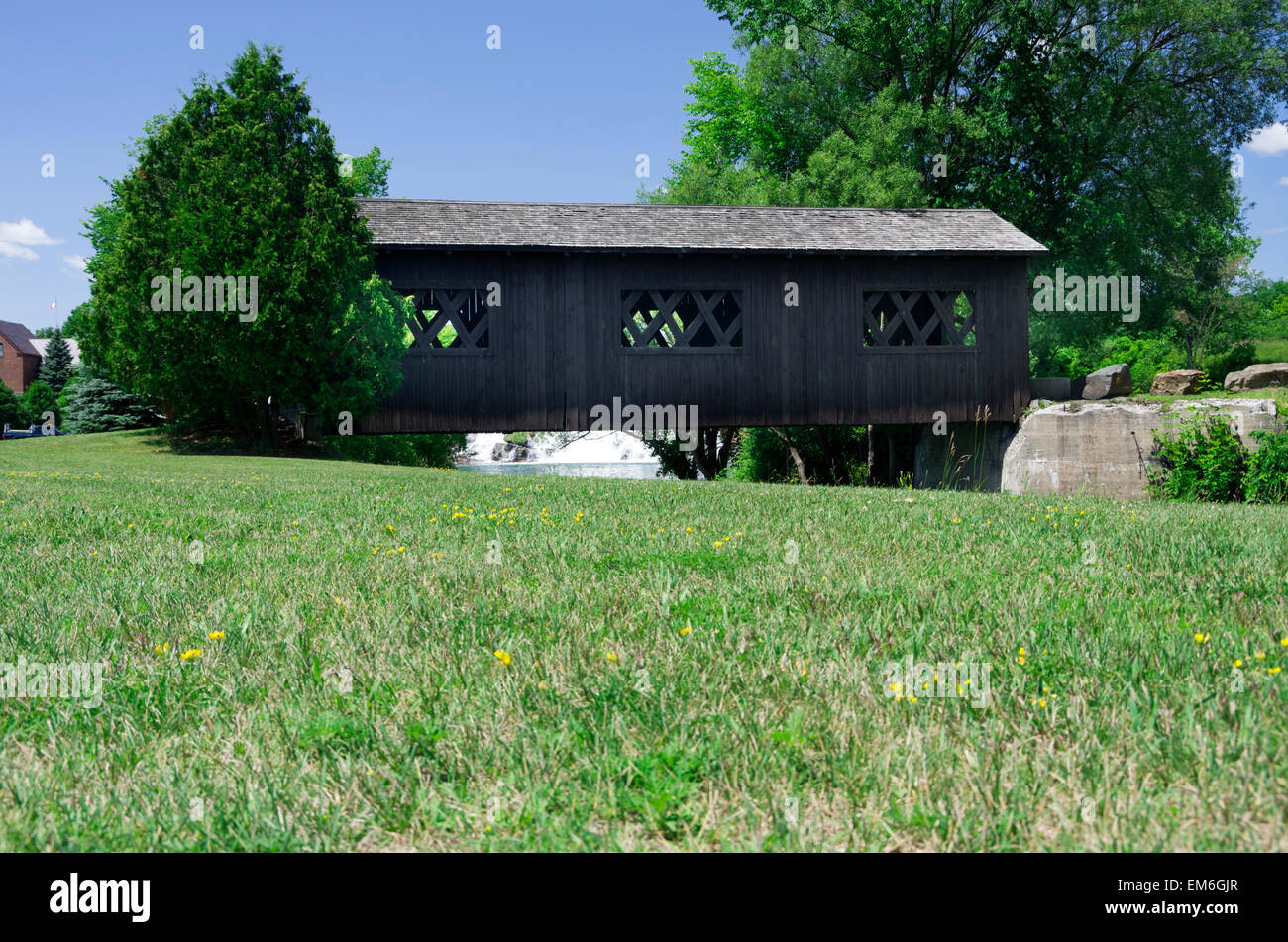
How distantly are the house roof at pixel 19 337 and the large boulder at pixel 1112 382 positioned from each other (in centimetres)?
7669

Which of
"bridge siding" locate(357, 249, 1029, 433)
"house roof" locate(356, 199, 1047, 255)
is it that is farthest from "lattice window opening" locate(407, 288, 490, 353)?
"house roof" locate(356, 199, 1047, 255)

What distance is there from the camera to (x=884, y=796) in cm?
188

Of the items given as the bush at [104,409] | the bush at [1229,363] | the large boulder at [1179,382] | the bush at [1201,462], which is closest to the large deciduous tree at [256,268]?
the bush at [104,409]

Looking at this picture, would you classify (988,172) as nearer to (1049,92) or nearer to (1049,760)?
(1049,92)

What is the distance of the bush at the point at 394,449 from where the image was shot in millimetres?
24734

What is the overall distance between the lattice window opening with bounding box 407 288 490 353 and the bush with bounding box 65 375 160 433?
1527 cm

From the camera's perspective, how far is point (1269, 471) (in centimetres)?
1188

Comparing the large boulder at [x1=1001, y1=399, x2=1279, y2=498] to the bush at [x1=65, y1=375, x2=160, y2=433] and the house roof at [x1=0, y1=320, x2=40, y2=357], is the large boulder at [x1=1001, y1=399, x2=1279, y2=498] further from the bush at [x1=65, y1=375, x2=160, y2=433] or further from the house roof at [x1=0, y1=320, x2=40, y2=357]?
the house roof at [x1=0, y1=320, x2=40, y2=357]

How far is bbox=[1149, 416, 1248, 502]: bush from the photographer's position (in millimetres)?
12633

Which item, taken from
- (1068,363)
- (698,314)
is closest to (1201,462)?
(698,314)

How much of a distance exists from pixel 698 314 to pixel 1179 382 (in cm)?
987

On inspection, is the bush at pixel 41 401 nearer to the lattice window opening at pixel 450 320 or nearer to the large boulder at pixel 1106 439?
the lattice window opening at pixel 450 320
